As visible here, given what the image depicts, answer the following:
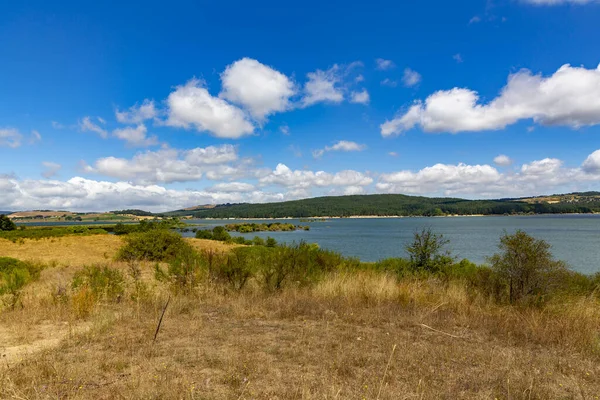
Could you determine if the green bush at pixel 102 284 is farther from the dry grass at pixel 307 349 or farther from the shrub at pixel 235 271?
the shrub at pixel 235 271

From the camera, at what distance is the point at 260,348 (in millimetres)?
5461

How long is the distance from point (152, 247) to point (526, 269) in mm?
22946

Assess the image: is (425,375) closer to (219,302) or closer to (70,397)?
(70,397)

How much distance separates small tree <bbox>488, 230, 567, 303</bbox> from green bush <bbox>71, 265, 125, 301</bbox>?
34.3 ft

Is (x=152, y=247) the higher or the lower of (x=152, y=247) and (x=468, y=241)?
the higher

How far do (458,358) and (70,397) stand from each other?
5.11 metres

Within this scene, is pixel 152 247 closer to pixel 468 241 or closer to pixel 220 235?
pixel 220 235

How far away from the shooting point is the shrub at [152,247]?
24219mm

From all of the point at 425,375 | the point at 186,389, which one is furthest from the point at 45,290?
the point at 425,375

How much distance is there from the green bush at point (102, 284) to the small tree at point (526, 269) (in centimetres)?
1046

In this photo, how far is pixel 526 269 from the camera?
8930 mm

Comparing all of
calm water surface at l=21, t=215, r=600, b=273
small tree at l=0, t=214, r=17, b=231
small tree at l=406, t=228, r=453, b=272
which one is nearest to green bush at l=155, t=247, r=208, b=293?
calm water surface at l=21, t=215, r=600, b=273

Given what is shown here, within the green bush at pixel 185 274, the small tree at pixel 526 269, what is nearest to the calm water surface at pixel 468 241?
the green bush at pixel 185 274

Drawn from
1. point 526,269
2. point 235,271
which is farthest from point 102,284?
point 526,269
